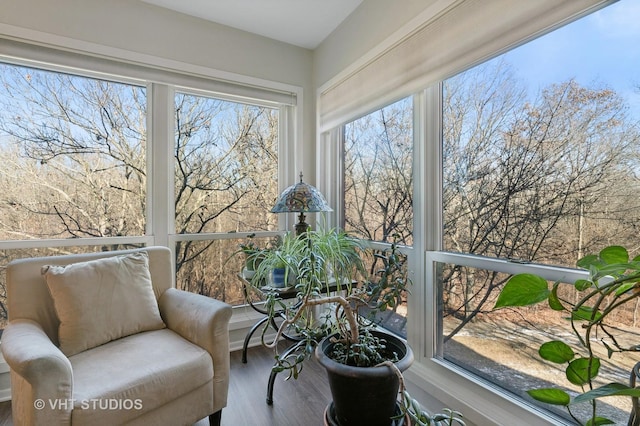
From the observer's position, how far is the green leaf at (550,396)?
2.42 feet

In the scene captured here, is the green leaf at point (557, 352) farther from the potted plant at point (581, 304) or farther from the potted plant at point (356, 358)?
the potted plant at point (356, 358)

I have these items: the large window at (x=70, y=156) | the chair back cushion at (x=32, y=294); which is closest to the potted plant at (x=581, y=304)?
the chair back cushion at (x=32, y=294)

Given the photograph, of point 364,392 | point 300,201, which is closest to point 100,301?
point 300,201

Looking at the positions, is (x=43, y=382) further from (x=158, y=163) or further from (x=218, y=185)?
(x=218, y=185)

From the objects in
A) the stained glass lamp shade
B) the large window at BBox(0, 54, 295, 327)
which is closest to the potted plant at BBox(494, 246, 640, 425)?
the stained glass lamp shade

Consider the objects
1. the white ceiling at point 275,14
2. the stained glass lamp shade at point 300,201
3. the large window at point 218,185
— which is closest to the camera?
the stained glass lamp shade at point 300,201

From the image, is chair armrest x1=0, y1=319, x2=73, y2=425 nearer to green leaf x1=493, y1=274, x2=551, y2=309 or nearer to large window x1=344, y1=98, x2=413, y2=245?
green leaf x1=493, y1=274, x2=551, y2=309

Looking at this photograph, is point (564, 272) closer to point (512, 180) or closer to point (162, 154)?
point (512, 180)

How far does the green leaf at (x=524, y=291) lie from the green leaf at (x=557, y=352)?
157 millimetres

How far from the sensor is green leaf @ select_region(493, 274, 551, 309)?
0.70 metres

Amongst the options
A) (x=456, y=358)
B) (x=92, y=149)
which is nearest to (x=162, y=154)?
(x=92, y=149)

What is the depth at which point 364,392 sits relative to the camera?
1.03 meters

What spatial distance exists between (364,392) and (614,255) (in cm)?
79

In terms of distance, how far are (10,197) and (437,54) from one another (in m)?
2.61
